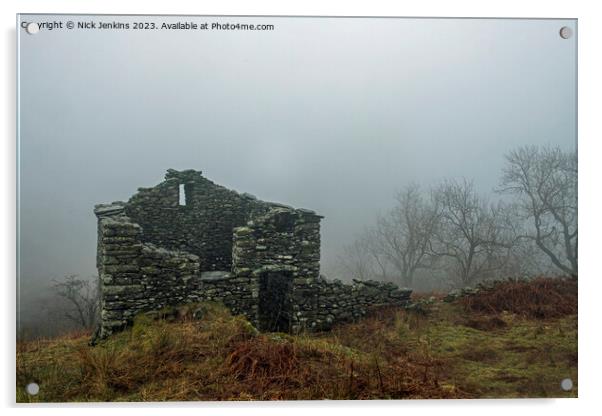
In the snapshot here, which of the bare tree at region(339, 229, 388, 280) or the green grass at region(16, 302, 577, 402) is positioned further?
the bare tree at region(339, 229, 388, 280)

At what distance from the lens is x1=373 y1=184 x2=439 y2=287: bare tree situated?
238 inches

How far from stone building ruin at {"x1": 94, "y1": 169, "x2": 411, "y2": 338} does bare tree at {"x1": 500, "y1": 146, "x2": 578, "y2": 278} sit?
7.21 feet

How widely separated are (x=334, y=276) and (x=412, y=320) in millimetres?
1418

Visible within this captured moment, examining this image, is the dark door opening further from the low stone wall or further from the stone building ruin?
the low stone wall

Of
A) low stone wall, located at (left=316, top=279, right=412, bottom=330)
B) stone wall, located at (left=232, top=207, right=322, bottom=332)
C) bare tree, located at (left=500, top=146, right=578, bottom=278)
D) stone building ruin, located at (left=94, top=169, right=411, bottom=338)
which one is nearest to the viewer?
bare tree, located at (left=500, top=146, right=578, bottom=278)

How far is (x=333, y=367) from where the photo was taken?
568cm

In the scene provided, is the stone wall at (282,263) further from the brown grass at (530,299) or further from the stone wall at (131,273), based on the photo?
the brown grass at (530,299)

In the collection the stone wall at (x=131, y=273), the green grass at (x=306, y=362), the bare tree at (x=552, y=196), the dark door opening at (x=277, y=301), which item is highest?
the bare tree at (x=552, y=196)

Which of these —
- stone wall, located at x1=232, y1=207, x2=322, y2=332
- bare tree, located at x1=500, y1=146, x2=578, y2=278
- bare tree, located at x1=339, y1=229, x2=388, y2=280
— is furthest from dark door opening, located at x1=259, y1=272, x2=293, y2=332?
bare tree, located at x1=500, y1=146, x2=578, y2=278

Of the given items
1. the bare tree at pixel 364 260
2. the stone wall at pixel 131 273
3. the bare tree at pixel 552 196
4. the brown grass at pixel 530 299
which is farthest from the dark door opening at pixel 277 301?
the bare tree at pixel 552 196

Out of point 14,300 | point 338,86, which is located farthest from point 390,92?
point 14,300

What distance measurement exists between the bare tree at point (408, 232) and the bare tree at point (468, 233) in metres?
0.18

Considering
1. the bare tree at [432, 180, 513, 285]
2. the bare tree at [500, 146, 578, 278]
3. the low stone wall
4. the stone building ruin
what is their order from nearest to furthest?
the bare tree at [500, 146, 578, 278]
the bare tree at [432, 180, 513, 285]
the stone building ruin
the low stone wall

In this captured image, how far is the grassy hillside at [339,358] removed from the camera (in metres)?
5.52
